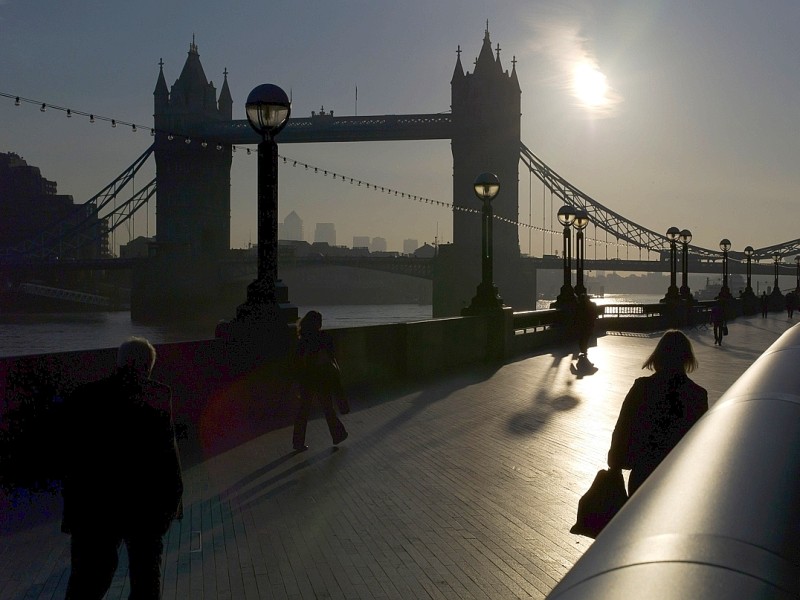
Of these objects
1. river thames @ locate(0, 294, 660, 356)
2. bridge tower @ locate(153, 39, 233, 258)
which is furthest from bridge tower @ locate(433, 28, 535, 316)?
bridge tower @ locate(153, 39, 233, 258)

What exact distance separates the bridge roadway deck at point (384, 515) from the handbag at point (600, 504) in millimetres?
656

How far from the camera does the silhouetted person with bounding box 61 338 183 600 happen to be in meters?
3.37

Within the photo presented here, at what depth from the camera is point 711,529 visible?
142 cm

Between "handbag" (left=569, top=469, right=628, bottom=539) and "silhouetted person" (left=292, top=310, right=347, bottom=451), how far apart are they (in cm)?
428

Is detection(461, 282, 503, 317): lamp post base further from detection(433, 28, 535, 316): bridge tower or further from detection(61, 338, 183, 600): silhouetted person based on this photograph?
detection(433, 28, 535, 316): bridge tower

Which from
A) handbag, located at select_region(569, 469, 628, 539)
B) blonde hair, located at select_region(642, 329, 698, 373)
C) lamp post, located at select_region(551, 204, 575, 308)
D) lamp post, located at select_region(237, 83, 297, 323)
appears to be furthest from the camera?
lamp post, located at select_region(551, 204, 575, 308)

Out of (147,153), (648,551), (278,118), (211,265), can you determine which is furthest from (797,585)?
(147,153)

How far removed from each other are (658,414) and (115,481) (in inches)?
89.7

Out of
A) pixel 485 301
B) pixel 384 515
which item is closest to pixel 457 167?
pixel 485 301

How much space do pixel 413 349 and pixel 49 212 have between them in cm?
12415

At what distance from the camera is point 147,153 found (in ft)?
293

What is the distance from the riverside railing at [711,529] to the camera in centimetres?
127

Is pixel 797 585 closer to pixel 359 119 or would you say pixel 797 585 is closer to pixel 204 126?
pixel 359 119

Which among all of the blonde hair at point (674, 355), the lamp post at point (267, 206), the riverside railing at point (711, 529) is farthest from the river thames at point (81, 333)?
the riverside railing at point (711, 529)
